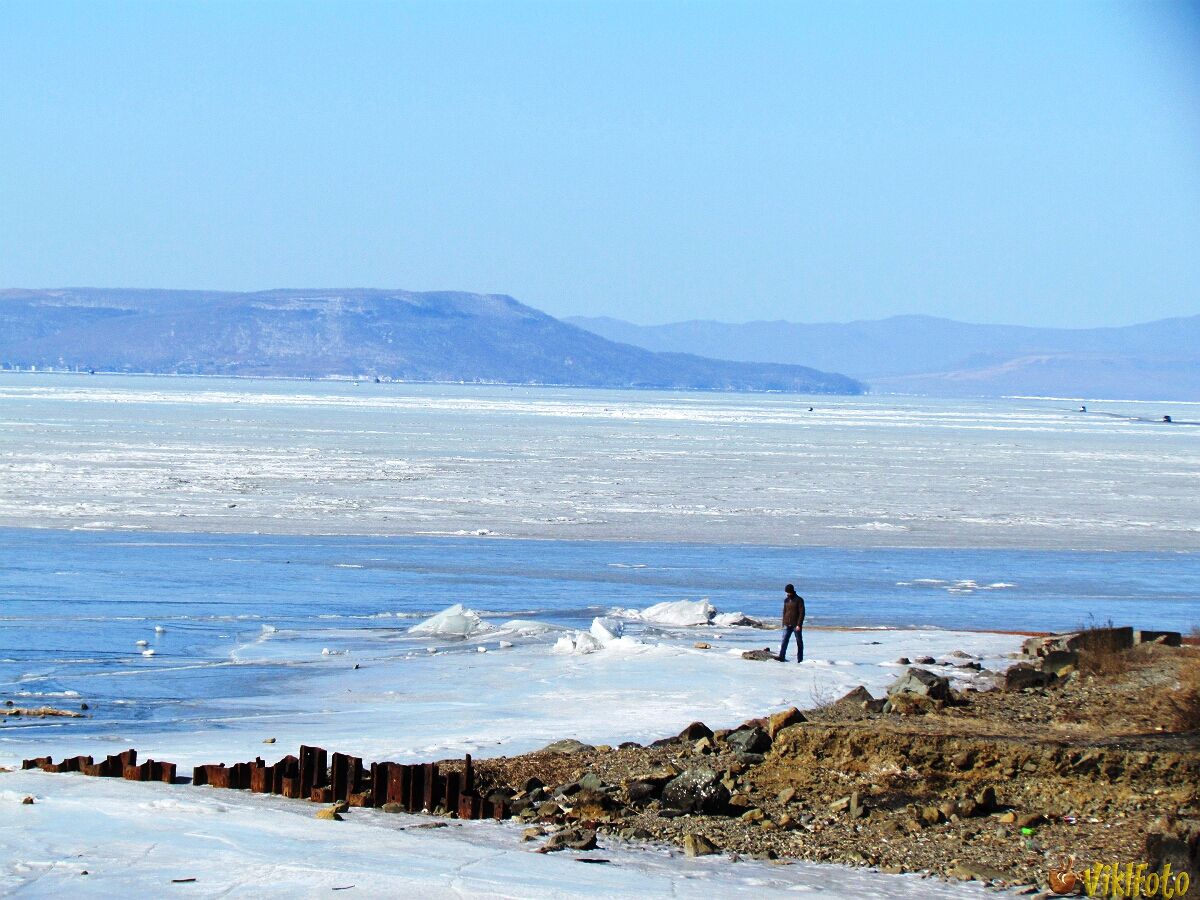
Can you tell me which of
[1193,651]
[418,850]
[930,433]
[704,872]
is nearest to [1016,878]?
[704,872]

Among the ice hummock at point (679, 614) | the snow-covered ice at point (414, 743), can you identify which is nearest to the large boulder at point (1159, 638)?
the snow-covered ice at point (414, 743)

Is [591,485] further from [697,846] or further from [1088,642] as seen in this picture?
[697,846]

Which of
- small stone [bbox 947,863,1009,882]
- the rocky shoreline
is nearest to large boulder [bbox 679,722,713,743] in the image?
the rocky shoreline

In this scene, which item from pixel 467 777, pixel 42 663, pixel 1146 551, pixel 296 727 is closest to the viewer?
pixel 467 777

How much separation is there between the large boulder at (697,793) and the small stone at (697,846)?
501 millimetres

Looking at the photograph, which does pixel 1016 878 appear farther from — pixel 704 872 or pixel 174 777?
pixel 174 777

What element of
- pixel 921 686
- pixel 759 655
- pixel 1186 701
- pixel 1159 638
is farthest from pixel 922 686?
pixel 1159 638

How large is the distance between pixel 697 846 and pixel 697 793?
0.73 meters

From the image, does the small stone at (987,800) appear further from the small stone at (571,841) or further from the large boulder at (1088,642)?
the large boulder at (1088,642)

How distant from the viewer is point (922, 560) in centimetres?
2400

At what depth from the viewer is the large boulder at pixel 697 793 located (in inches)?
349

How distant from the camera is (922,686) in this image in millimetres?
12164

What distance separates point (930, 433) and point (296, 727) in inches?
2711

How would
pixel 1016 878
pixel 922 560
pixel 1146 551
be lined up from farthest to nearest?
pixel 1146 551, pixel 922 560, pixel 1016 878
